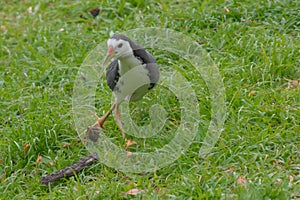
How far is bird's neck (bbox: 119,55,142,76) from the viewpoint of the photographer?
4745 mm

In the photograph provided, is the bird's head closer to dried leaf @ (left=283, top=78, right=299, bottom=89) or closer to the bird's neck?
the bird's neck

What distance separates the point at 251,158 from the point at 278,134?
1.08ft

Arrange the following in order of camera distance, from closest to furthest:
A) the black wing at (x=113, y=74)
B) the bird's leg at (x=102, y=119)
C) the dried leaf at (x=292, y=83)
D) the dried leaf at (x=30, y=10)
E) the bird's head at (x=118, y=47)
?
the bird's head at (x=118, y=47) < the black wing at (x=113, y=74) < the bird's leg at (x=102, y=119) < the dried leaf at (x=292, y=83) < the dried leaf at (x=30, y=10)

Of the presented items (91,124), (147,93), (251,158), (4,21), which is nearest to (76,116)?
(91,124)

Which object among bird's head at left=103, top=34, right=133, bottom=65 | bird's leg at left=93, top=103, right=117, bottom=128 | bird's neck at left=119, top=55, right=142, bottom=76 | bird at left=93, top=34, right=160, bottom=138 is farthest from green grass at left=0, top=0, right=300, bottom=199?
bird's head at left=103, top=34, right=133, bottom=65

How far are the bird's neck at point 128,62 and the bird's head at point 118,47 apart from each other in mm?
56

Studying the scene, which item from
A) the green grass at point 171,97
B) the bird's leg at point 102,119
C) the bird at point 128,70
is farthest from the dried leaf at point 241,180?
the bird's leg at point 102,119

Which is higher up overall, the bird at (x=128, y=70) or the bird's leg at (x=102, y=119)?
the bird at (x=128, y=70)

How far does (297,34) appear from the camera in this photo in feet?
19.9

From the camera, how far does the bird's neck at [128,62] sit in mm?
4745

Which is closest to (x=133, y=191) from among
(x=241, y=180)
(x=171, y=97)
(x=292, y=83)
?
(x=241, y=180)

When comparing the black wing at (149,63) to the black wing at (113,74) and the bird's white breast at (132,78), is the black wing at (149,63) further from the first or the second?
the black wing at (113,74)

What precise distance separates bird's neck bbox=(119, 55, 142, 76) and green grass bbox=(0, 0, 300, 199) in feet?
2.08

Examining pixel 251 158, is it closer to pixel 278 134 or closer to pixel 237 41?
pixel 278 134
